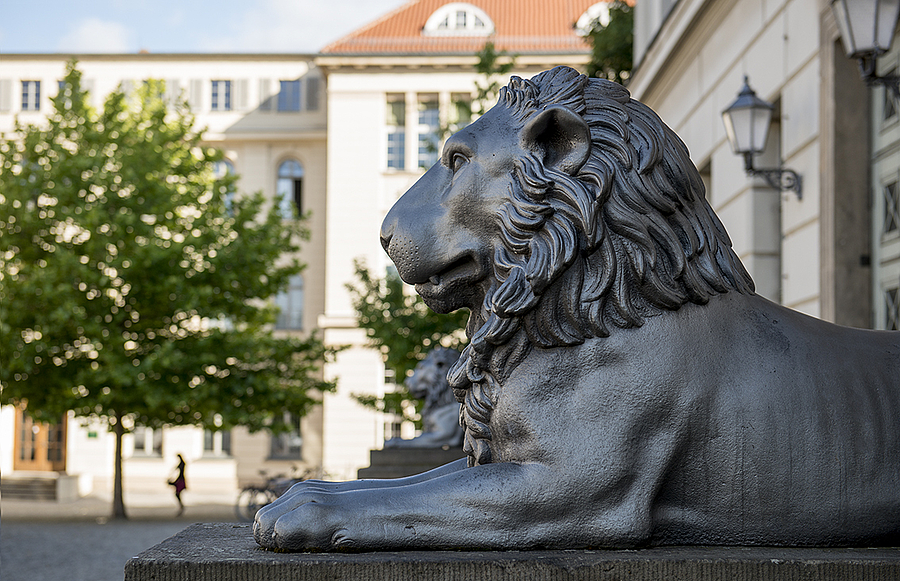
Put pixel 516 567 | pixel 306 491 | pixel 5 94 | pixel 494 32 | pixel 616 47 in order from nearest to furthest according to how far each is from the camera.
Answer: pixel 516 567
pixel 306 491
pixel 616 47
pixel 494 32
pixel 5 94

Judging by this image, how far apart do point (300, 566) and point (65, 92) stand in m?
23.8

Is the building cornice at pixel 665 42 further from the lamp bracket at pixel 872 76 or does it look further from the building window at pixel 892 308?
the lamp bracket at pixel 872 76

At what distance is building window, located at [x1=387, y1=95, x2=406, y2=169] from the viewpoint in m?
35.7

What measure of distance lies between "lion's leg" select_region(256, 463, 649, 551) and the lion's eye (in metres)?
0.75

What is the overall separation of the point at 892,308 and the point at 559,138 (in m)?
6.57

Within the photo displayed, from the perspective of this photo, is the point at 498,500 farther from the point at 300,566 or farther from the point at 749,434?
the point at 749,434

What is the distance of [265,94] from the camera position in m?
40.2

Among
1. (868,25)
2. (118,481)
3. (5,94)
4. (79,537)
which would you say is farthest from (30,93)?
(868,25)

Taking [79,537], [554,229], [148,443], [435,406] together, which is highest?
[554,229]

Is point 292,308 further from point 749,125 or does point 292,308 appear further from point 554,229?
point 554,229

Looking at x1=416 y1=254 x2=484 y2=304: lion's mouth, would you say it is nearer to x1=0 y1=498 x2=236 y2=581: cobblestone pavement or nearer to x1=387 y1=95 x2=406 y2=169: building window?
x1=0 y1=498 x2=236 y2=581: cobblestone pavement

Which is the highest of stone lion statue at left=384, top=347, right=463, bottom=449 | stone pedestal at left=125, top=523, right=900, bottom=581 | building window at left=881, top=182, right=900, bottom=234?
building window at left=881, top=182, right=900, bottom=234

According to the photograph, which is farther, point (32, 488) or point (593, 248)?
point (32, 488)

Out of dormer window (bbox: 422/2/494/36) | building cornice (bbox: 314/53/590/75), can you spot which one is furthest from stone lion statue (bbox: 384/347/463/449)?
dormer window (bbox: 422/2/494/36)
